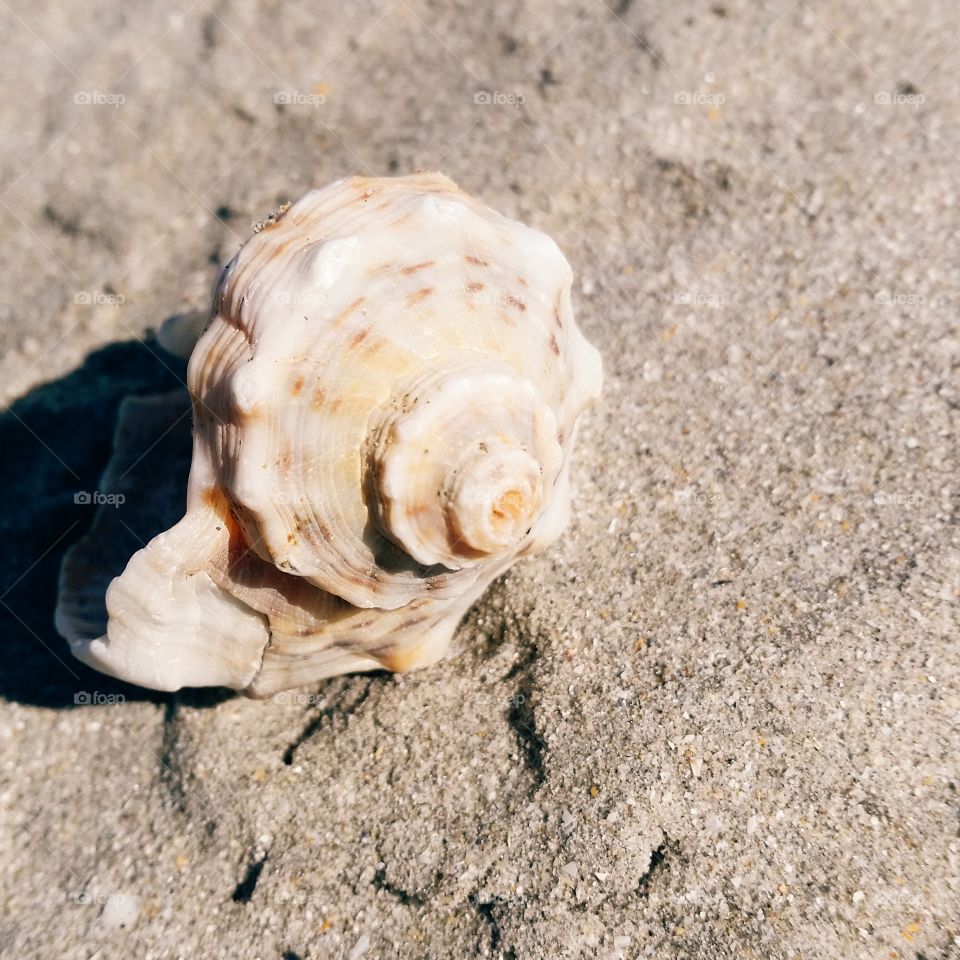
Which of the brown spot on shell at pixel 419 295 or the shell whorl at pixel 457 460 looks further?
the brown spot on shell at pixel 419 295

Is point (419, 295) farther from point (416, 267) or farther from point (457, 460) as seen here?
point (457, 460)

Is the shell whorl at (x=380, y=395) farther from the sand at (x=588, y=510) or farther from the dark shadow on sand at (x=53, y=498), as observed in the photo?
the dark shadow on sand at (x=53, y=498)

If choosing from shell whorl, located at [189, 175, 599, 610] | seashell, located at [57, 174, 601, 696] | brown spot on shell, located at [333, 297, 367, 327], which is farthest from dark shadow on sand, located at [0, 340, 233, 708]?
brown spot on shell, located at [333, 297, 367, 327]

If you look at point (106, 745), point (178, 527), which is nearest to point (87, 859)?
point (106, 745)

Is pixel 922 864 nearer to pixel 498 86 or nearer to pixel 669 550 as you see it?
pixel 669 550

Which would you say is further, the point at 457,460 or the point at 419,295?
the point at 419,295

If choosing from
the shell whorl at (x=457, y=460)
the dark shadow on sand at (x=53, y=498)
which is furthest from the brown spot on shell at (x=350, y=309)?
the dark shadow on sand at (x=53, y=498)

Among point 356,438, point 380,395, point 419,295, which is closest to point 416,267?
point 419,295
